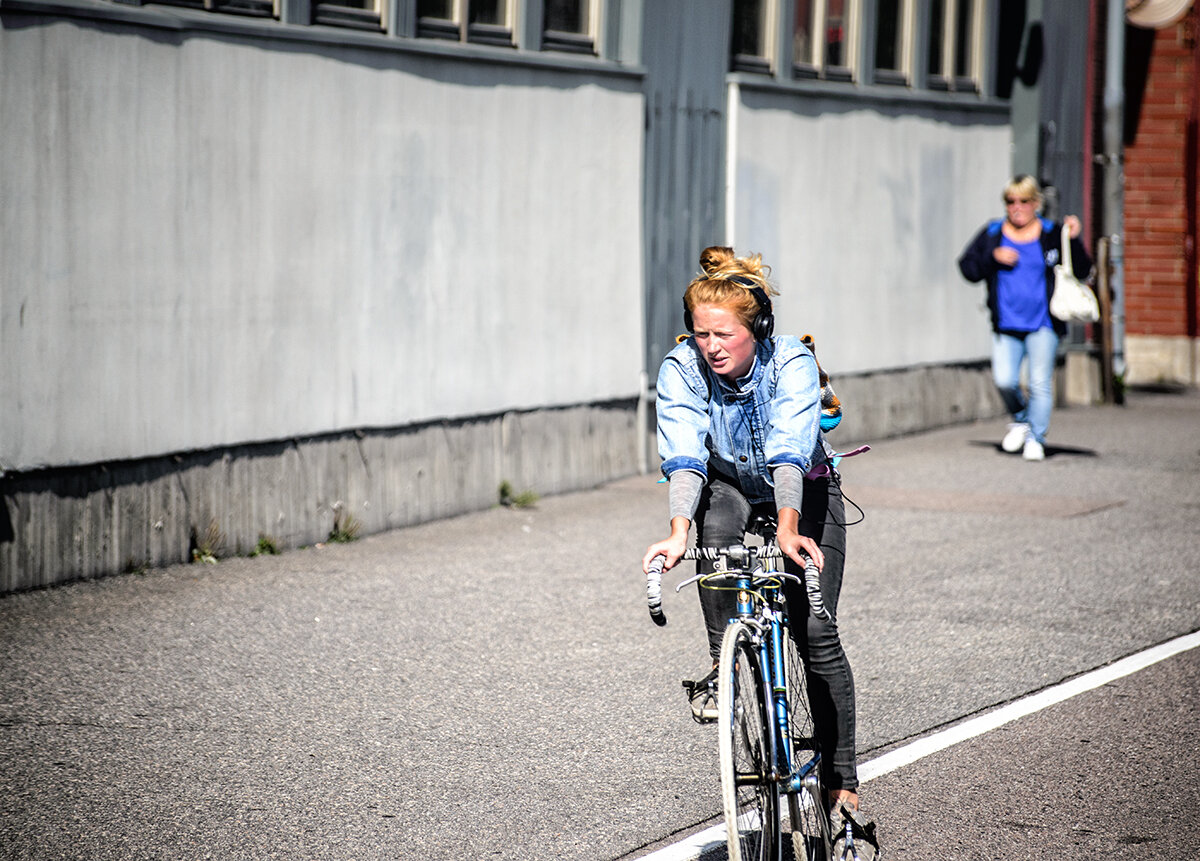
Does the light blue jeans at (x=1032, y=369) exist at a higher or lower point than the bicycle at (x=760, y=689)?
higher

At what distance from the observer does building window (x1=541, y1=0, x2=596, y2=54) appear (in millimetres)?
11219

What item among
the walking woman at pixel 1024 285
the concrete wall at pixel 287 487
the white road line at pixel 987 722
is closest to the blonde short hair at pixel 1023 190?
the walking woman at pixel 1024 285

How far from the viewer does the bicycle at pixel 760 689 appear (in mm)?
4082

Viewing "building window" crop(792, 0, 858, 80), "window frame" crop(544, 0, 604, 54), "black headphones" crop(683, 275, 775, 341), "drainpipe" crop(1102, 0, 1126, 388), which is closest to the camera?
"black headphones" crop(683, 275, 775, 341)

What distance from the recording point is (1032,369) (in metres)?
12.7

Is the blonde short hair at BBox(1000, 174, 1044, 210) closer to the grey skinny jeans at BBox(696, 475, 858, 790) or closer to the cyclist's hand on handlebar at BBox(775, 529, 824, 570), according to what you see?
the grey skinny jeans at BBox(696, 475, 858, 790)

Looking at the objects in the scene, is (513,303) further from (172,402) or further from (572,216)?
(172,402)

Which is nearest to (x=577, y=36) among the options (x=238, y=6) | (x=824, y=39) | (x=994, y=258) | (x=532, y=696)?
(x=238, y=6)

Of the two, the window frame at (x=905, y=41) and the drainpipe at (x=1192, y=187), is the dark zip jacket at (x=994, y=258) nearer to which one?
the window frame at (x=905, y=41)

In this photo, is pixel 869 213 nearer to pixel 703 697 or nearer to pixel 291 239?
pixel 291 239

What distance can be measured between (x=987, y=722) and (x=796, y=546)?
Result: 90.0 inches

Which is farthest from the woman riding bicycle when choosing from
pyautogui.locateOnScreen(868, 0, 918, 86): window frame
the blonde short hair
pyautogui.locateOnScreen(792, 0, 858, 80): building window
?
pyautogui.locateOnScreen(868, 0, 918, 86): window frame

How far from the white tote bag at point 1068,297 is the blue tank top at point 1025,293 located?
11 cm

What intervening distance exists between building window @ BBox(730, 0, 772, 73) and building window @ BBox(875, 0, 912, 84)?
1.74m
